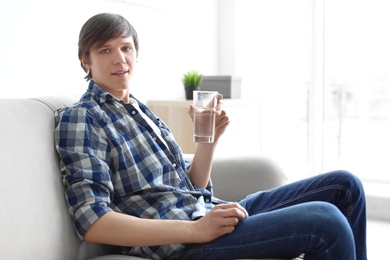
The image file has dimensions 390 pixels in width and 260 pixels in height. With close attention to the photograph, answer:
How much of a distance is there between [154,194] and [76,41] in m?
1.48

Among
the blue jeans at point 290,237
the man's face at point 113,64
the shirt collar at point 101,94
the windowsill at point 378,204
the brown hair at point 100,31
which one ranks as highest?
the brown hair at point 100,31

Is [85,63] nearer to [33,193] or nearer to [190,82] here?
[33,193]

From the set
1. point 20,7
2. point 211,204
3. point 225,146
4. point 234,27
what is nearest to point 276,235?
point 211,204

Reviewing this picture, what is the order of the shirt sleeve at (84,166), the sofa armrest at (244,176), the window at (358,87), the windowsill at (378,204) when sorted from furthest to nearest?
the window at (358,87), the windowsill at (378,204), the sofa armrest at (244,176), the shirt sleeve at (84,166)

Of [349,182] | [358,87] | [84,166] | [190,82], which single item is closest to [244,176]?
[349,182]

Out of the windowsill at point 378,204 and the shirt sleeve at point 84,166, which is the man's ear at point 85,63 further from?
the windowsill at point 378,204

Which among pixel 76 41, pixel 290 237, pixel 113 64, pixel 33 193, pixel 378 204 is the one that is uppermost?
pixel 76 41

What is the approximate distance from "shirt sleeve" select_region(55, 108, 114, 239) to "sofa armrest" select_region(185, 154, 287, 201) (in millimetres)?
648

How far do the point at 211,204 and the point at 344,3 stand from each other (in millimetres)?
2717

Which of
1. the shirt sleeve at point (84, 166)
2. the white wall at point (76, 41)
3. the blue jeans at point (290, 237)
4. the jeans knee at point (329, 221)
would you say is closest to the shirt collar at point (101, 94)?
the shirt sleeve at point (84, 166)

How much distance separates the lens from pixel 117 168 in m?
1.59

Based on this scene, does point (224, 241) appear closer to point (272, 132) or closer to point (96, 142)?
point (96, 142)

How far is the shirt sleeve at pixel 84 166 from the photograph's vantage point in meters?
1.47

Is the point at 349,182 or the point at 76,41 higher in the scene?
the point at 76,41
